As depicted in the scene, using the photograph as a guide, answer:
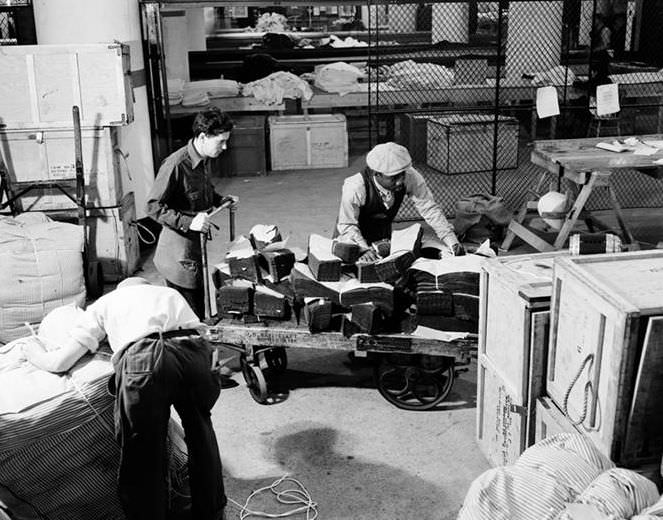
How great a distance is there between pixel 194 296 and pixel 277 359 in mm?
717

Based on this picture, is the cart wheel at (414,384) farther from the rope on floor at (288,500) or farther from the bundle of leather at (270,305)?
the rope on floor at (288,500)

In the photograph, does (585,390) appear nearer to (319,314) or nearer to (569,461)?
(569,461)

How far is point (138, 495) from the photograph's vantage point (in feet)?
11.6

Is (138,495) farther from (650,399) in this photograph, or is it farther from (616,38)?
(616,38)

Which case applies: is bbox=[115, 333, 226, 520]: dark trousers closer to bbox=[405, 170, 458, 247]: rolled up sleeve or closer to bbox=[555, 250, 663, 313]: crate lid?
bbox=[555, 250, 663, 313]: crate lid

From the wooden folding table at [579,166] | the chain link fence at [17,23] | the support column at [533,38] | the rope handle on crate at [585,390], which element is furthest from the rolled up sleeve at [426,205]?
the support column at [533,38]

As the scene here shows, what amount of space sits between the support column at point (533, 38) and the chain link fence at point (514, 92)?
2cm

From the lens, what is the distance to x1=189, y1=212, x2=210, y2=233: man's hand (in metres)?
5.17

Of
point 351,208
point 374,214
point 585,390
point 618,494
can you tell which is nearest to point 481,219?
point 374,214

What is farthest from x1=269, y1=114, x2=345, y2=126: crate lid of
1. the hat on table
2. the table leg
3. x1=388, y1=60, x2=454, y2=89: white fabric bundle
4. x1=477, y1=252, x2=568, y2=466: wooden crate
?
x1=477, y1=252, x2=568, y2=466: wooden crate

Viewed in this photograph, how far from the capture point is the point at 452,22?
15117 mm

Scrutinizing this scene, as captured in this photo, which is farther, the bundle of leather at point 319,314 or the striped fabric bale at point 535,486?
the bundle of leather at point 319,314

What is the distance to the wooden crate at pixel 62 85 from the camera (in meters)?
7.06

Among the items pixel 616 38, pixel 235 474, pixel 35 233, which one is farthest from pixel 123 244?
pixel 616 38
